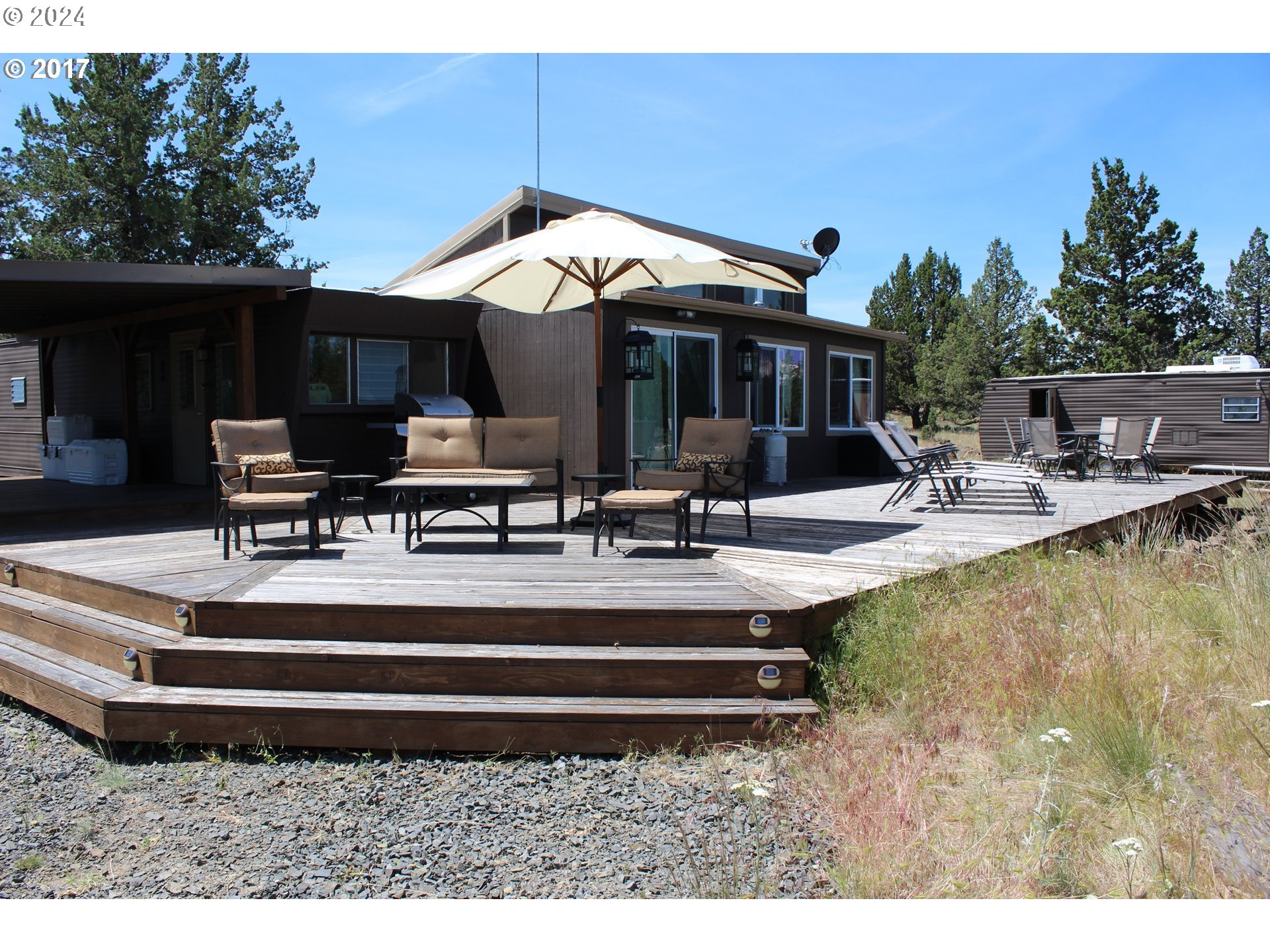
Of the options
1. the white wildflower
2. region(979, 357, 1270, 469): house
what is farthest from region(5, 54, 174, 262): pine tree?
the white wildflower

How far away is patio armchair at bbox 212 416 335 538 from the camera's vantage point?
5512 millimetres

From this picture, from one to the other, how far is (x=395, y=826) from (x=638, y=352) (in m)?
7.04

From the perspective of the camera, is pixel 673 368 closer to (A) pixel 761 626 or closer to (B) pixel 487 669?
(A) pixel 761 626

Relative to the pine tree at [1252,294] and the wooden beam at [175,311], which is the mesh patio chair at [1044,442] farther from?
the pine tree at [1252,294]

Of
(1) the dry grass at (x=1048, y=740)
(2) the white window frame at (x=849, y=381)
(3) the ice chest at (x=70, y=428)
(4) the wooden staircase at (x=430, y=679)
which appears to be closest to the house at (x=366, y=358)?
(3) the ice chest at (x=70, y=428)

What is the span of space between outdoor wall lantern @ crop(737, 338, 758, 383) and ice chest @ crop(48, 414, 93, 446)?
339 inches

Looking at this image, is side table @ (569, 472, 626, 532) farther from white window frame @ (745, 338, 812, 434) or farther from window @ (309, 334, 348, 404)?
white window frame @ (745, 338, 812, 434)

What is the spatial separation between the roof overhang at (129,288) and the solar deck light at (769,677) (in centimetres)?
588

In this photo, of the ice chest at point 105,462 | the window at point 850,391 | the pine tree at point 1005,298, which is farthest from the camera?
the pine tree at point 1005,298

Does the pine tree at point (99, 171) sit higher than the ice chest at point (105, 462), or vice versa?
the pine tree at point (99, 171)

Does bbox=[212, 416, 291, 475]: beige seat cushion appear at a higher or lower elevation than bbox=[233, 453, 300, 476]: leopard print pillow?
higher

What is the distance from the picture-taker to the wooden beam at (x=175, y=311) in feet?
26.8

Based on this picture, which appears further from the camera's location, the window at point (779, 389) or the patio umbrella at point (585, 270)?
the window at point (779, 389)
